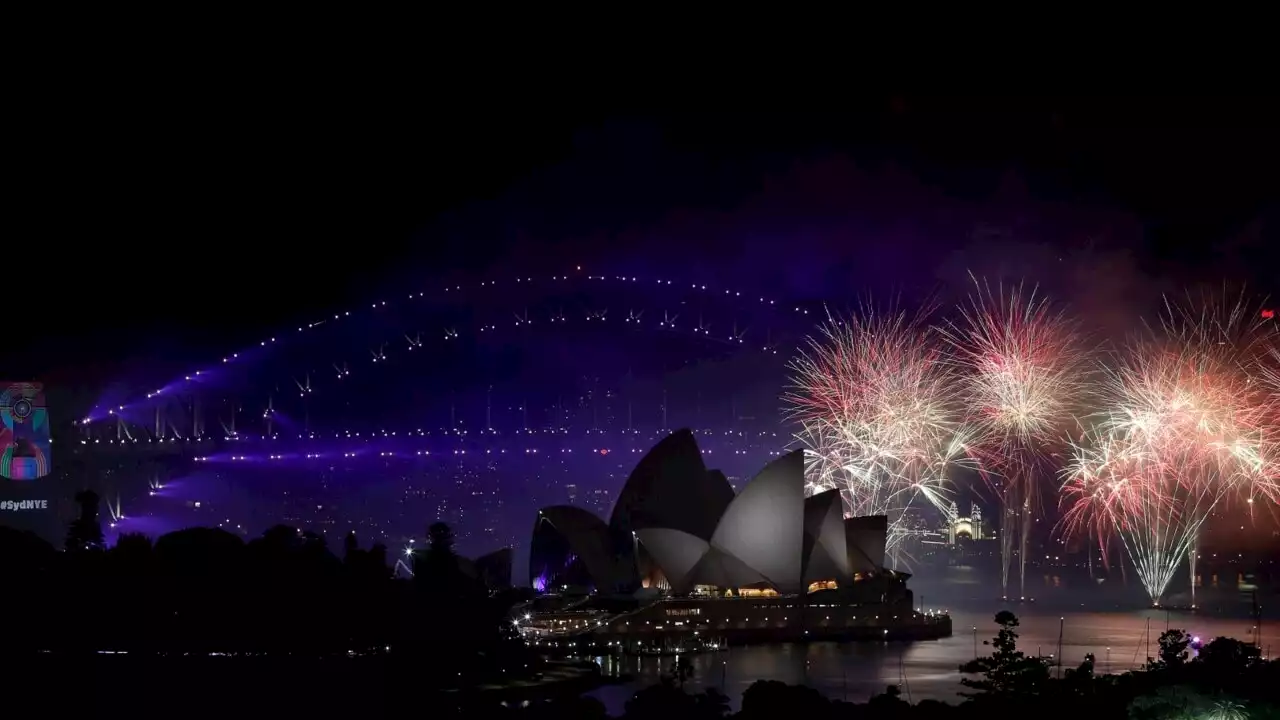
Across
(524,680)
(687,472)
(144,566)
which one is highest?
(687,472)

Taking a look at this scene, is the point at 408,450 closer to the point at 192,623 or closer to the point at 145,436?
the point at 145,436

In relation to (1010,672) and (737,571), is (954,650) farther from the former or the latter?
(1010,672)

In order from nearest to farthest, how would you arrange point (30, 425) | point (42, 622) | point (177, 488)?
point (42, 622) → point (30, 425) → point (177, 488)

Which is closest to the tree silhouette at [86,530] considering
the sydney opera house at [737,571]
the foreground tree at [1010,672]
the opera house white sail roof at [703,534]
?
the sydney opera house at [737,571]

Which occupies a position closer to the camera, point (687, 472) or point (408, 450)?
point (687, 472)

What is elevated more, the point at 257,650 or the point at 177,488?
the point at 177,488

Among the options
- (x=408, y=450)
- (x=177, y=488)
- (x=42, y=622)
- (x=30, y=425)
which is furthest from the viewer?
(x=408, y=450)

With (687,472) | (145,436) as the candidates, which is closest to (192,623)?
(687,472)

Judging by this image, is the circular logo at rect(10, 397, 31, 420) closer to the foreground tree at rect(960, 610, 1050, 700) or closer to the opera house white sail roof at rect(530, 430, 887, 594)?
the opera house white sail roof at rect(530, 430, 887, 594)
